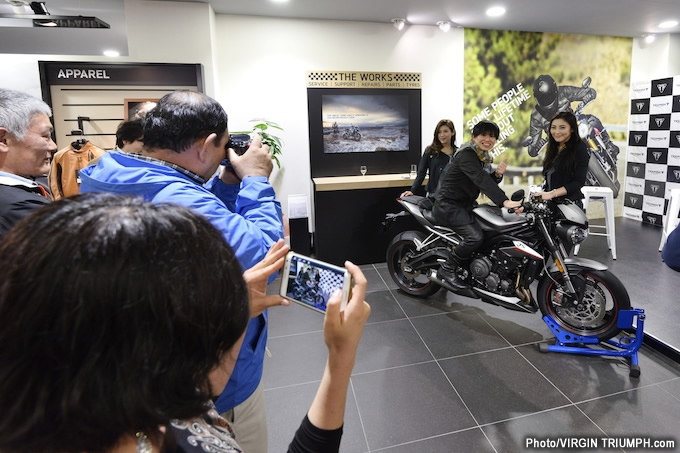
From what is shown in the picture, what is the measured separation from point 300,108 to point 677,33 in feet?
18.3

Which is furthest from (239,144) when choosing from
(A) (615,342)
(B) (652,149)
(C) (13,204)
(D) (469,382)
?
(B) (652,149)

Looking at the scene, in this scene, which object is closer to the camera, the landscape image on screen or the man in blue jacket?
the man in blue jacket

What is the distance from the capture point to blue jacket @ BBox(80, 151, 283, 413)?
90 centimetres

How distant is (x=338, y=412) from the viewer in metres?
0.66

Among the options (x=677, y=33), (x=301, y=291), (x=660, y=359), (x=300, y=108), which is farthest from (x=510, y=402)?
(x=677, y=33)

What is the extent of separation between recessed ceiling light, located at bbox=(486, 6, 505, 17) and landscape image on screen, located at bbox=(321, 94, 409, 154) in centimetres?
129

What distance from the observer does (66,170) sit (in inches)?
119

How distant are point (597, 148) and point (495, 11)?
2.85m

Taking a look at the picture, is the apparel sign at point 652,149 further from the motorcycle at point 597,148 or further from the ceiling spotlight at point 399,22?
the ceiling spotlight at point 399,22

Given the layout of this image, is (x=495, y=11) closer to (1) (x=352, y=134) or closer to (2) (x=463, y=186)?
(1) (x=352, y=134)

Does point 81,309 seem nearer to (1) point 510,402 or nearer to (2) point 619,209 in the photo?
(1) point 510,402

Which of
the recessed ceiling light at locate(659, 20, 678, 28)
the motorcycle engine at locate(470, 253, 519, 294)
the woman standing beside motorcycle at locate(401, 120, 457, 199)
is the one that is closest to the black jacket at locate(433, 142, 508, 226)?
the motorcycle engine at locate(470, 253, 519, 294)

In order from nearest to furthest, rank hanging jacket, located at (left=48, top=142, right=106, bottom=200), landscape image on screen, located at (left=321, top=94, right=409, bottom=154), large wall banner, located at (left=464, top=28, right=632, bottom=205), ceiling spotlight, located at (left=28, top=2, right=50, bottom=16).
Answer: hanging jacket, located at (left=48, top=142, right=106, bottom=200)
ceiling spotlight, located at (left=28, top=2, right=50, bottom=16)
landscape image on screen, located at (left=321, top=94, right=409, bottom=154)
large wall banner, located at (left=464, top=28, right=632, bottom=205)

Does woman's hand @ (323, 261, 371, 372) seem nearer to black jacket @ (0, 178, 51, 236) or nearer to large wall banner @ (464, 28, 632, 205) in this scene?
black jacket @ (0, 178, 51, 236)
